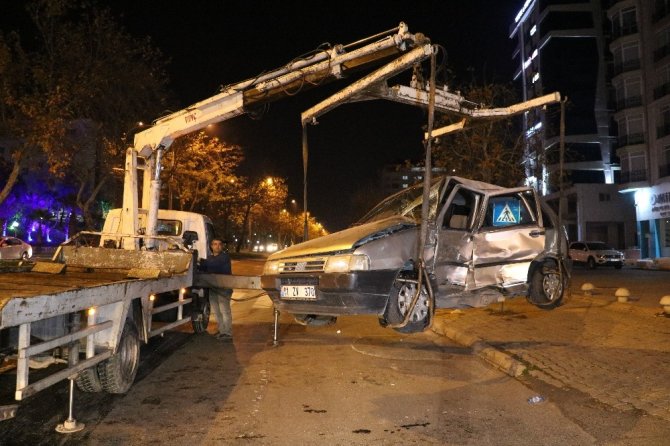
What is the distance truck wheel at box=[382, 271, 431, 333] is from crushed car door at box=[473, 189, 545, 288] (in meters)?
1.00

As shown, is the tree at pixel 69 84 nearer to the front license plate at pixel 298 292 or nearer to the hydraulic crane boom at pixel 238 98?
the hydraulic crane boom at pixel 238 98

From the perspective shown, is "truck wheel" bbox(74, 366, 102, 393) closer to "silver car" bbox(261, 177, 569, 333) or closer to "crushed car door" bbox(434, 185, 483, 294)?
"silver car" bbox(261, 177, 569, 333)

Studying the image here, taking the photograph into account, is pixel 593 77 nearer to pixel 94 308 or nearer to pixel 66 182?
pixel 66 182

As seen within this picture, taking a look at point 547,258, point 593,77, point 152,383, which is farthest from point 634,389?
point 593,77

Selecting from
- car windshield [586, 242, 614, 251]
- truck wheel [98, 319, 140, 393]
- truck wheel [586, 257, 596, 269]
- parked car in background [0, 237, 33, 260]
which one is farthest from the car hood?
car windshield [586, 242, 614, 251]

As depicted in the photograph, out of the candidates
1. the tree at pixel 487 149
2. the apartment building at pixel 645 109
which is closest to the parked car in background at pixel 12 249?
the tree at pixel 487 149

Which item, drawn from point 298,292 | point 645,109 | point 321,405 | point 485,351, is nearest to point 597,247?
point 645,109

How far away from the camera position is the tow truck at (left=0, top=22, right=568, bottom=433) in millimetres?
4113

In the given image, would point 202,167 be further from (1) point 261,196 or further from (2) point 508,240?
(2) point 508,240

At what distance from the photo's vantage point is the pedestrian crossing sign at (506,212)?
24.4ft

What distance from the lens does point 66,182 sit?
161 feet

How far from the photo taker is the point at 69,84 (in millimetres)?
20406

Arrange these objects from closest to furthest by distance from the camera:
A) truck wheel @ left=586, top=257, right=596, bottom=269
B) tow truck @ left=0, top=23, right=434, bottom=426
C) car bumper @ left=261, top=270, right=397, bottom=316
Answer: tow truck @ left=0, top=23, right=434, bottom=426 → car bumper @ left=261, top=270, right=397, bottom=316 → truck wheel @ left=586, top=257, right=596, bottom=269

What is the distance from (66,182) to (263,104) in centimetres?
4685
